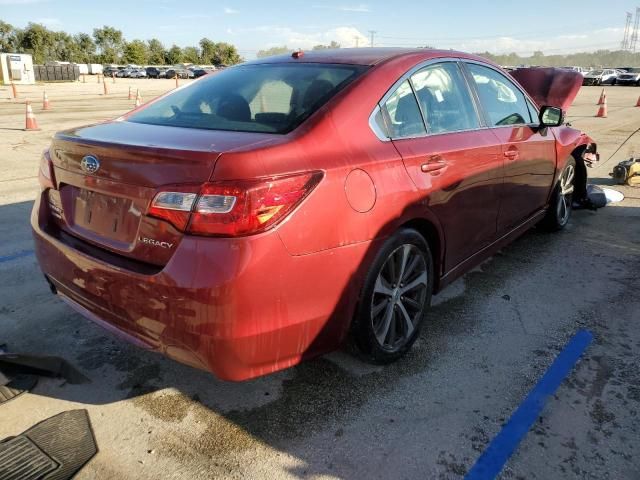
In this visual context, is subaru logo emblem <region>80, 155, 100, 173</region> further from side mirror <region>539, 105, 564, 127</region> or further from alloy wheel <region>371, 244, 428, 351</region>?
side mirror <region>539, 105, 564, 127</region>

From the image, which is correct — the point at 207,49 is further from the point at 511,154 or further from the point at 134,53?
the point at 511,154

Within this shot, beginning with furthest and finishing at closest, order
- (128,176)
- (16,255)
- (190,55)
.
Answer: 1. (190,55)
2. (16,255)
3. (128,176)

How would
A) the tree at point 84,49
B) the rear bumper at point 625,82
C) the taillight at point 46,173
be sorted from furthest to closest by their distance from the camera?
the tree at point 84,49 → the rear bumper at point 625,82 → the taillight at point 46,173

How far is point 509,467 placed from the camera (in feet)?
7.31

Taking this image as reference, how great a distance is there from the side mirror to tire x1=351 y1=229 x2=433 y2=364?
201cm


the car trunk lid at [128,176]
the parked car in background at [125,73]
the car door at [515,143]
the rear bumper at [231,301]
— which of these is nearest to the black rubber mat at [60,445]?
the rear bumper at [231,301]

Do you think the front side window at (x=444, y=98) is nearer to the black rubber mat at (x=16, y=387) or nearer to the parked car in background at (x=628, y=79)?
the black rubber mat at (x=16, y=387)

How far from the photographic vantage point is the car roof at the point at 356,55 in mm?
3054

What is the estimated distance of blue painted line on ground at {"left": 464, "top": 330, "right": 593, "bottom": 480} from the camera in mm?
2230

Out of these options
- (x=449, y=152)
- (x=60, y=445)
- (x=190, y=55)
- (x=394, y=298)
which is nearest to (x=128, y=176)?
(x=60, y=445)

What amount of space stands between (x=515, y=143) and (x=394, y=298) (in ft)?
5.60

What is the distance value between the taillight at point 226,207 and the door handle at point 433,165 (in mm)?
1012

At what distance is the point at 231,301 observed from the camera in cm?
206

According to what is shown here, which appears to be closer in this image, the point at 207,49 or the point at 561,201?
the point at 561,201
